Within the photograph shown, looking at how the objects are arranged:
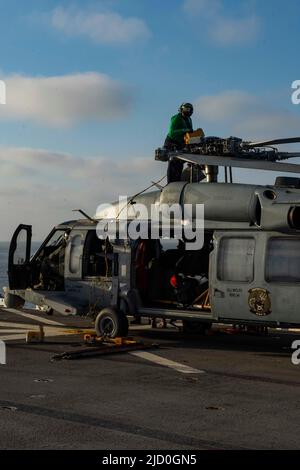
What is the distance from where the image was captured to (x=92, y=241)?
1487 centimetres

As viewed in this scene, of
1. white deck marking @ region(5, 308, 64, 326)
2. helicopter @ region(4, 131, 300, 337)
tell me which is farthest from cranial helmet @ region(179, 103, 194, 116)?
white deck marking @ region(5, 308, 64, 326)

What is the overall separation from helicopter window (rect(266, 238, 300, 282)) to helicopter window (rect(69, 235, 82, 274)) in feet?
16.0

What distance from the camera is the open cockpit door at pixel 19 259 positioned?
50.5ft

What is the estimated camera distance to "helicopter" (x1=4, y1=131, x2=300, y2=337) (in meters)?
11.8

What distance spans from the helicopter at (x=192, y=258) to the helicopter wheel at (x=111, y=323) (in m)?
0.02

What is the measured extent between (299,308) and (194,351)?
255 centimetres

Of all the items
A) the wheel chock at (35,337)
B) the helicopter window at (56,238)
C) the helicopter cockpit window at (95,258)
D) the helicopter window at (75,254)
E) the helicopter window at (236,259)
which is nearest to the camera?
the helicopter window at (236,259)

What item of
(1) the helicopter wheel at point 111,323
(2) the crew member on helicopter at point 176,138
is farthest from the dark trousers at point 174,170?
(1) the helicopter wheel at point 111,323

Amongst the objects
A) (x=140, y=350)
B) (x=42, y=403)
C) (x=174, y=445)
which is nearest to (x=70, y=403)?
(x=42, y=403)

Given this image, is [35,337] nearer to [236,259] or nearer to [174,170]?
[236,259]

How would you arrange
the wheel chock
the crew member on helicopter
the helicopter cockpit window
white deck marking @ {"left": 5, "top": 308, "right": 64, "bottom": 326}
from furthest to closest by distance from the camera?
white deck marking @ {"left": 5, "top": 308, "right": 64, "bottom": 326} → the helicopter cockpit window → the crew member on helicopter → the wheel chock

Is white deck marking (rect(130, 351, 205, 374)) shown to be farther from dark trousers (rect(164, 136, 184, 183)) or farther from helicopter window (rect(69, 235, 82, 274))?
dark trousers (rect(164, 136, 184, 183))

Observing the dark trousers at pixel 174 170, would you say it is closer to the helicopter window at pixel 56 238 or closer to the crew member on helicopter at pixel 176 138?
the crew member on helicopter at pixel 176 138
